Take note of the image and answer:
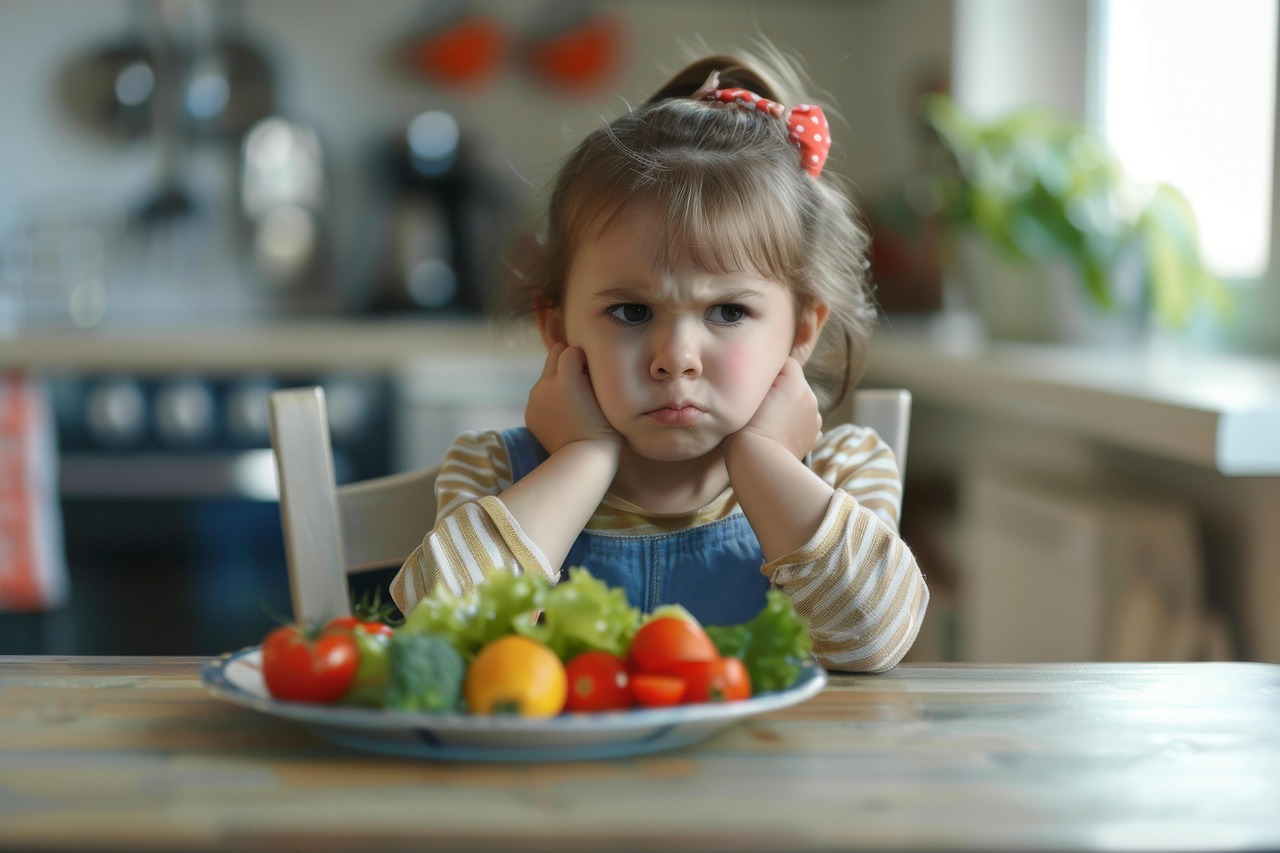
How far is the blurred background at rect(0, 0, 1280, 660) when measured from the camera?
2.15m

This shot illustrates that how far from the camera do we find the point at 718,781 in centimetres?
60

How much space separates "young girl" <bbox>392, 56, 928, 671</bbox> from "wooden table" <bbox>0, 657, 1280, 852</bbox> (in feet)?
0.53

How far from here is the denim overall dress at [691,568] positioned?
1.07m

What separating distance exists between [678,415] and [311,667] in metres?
0.39

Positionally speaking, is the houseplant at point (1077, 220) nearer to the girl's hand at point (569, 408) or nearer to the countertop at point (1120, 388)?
the countertop at point (1120, 388)

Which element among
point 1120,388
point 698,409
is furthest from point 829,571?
point 1120,388

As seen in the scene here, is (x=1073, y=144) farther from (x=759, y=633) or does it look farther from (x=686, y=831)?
(x=686, y=831)

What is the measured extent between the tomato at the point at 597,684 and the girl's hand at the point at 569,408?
387mm

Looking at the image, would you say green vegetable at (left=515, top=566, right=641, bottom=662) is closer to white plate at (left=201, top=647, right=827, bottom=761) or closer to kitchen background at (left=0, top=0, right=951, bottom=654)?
white plate at (left=201, top=647, right=827, bottom=761)

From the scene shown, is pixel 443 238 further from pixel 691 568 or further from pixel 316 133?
pixel 691 568

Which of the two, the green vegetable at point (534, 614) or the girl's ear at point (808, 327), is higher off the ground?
the girl's ear at point (808, 327)

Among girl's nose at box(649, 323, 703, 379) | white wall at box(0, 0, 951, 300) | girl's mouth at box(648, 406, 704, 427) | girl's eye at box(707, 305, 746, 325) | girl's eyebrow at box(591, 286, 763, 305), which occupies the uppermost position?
white wall at box(0, 0, 951, 300)

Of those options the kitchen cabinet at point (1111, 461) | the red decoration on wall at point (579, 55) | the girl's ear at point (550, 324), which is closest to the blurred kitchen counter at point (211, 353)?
the kitchen cabinet at point (1111, 461)

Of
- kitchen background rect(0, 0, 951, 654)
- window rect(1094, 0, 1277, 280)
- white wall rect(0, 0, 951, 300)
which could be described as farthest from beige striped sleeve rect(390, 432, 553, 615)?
white wall rect(0, 0, 951, 300)
